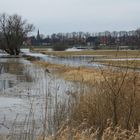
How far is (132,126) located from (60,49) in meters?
137

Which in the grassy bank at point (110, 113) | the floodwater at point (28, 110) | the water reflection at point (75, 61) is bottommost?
the water reflection at point (75, 61)

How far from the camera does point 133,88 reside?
1040 cm

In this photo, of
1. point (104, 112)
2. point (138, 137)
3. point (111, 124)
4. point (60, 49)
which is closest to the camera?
point (138, 137)

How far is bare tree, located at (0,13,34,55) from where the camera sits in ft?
336

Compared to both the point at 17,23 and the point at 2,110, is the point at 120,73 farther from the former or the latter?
the point at 17,23

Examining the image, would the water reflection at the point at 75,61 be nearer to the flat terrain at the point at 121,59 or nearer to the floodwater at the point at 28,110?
the flat terrain at the point at 121,59

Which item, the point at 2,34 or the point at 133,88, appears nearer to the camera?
the point at 133,88

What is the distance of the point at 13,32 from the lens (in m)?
104

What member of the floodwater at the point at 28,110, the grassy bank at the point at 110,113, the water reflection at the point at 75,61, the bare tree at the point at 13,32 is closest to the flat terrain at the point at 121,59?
the grassy bank at the point at 110,113

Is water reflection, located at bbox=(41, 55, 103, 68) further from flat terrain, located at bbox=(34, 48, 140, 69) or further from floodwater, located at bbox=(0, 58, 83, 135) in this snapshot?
floodwater, located at bbox=(0, 58, 83, 135)

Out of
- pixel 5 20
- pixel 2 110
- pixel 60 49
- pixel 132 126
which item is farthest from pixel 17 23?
pixel 132 126

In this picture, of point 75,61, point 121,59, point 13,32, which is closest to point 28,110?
point 121,59

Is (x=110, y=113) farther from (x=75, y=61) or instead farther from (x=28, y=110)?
(x=75, y=61)

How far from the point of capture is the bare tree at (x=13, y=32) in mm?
102438
